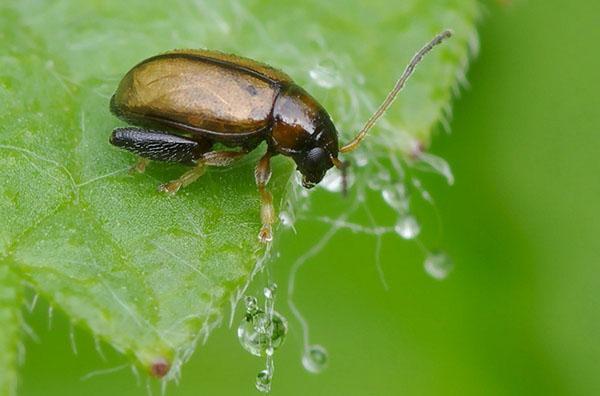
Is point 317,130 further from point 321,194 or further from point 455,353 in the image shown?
point 455,353

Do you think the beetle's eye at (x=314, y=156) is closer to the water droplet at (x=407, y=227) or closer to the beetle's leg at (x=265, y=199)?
the beetle's leg at (x=265, y=199)

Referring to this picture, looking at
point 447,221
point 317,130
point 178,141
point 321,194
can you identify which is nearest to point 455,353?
point 447,221

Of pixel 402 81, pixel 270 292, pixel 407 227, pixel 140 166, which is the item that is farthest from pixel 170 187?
pixel 407 227

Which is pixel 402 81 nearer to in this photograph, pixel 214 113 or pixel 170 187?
pixel 214 113

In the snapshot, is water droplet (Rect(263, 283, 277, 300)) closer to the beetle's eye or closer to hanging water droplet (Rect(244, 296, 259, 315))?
hanging water droplet (Rect(244, 296, 259, 315))

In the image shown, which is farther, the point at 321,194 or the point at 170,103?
the point at 321,194

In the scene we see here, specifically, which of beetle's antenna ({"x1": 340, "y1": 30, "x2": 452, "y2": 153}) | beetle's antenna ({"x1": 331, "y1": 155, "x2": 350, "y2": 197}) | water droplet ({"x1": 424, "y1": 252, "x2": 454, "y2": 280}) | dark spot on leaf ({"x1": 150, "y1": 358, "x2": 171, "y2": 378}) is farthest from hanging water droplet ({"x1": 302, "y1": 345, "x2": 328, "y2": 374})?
dark spot on leaf ({"x1": 150, "y1": 358, "x2": 171, "y2": 378})

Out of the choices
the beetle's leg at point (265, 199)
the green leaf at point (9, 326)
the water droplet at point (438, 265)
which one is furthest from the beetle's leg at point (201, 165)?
the water droplet at point (438, 265)

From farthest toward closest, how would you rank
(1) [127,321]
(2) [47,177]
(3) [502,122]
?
(3) [502,122], (2) [47,177], (1) [127,321]
